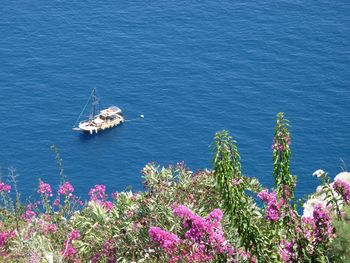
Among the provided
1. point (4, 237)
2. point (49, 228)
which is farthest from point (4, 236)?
point (49, 228)

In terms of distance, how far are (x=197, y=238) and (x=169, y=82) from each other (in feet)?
313

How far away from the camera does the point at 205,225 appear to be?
725 inches

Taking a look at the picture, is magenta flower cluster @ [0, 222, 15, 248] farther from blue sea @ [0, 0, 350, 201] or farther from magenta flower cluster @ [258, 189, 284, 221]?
blue sea @ [0, 0, 350, 201]

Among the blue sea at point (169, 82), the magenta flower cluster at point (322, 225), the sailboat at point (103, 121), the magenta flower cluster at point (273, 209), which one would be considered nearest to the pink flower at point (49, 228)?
the magenta flower cluster at point (273, 209)

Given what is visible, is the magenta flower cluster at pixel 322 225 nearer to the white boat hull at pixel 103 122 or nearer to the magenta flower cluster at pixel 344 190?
the magenta flower cluster at pixel 344 190

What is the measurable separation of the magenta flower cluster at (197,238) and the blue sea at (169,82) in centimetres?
6869

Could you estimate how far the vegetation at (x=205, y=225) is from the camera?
17844 millimetres

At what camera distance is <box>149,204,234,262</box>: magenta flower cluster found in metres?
Result: 18.5

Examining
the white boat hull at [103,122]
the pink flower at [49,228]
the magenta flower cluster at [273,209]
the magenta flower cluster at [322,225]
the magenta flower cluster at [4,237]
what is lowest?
the magenta flower cluster at [322,225]

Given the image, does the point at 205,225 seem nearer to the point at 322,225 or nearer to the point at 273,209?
the point at 273,209

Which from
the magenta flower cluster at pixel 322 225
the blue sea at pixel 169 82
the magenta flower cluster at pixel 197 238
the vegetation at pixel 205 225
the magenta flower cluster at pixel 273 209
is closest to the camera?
the vegetation at pixel 205 225

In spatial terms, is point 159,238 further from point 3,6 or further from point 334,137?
point 3,6

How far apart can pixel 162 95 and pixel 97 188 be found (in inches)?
3414

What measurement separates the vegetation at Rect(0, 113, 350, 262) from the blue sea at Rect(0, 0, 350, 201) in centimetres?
6576
